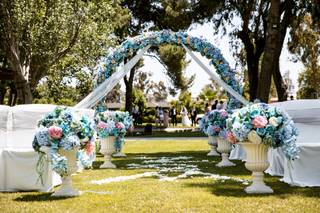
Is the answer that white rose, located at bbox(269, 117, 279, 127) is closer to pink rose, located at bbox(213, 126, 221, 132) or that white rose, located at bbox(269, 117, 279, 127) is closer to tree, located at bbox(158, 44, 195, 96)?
pink rose, located at bbox(213, 126, 221, 132)

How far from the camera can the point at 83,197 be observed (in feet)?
27.2

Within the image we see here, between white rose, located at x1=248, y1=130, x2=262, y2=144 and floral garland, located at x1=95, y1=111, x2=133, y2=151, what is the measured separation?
214 inches

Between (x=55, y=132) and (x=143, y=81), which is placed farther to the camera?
(x=143, y=81)

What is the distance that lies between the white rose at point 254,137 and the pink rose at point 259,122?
0.41 ft

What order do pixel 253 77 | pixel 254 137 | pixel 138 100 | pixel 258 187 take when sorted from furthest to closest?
pixel 138 100 < pixel 253 77 < pixel 258 187 < pixel 254 137

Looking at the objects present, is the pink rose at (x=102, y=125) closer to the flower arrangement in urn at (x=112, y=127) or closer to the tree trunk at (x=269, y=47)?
the flower arrangement in urn at (x=112, y=127)

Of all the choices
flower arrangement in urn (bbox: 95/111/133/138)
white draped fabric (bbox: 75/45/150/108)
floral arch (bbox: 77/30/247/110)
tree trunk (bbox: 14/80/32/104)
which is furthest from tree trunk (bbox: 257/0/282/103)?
tree trunk (bbox: 14/80/32/104)

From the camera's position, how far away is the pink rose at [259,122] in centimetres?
821

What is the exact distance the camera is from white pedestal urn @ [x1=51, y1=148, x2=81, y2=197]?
833 cm

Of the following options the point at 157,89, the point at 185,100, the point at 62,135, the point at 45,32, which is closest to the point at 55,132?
the point at 62,135

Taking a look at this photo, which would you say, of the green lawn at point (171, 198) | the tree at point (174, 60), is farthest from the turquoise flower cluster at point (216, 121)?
the tree at point (174, 60)

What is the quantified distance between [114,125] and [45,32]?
1310 cm

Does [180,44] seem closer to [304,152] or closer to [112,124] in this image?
[112,124]

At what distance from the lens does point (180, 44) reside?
630 inches
